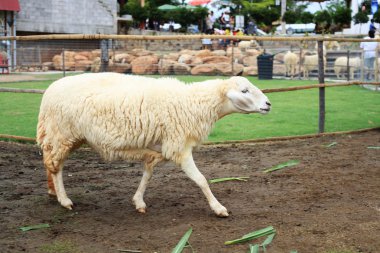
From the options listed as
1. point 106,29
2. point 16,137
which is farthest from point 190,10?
point 16,137

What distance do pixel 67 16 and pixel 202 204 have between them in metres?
27.1

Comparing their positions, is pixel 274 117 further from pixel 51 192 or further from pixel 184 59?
pixel 51 192

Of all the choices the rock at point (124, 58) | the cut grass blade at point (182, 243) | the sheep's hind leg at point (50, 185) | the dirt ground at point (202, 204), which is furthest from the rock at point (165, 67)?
the cut grass blade at point (182, 243)

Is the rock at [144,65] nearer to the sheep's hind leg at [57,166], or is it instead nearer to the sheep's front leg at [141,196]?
the sheep's hind leg at [57,166]

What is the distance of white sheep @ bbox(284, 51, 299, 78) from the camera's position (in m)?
19.3

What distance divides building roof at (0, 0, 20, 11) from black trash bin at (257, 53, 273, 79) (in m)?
13.8

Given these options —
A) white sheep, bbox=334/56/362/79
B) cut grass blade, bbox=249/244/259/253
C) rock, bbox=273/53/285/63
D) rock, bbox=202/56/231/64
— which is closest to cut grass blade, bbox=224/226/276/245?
cut grass blade, bbox=249/244/259/253

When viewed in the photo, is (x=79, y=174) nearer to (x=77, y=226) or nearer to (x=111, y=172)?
(x=111, y=172)

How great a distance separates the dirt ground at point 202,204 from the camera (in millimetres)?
4250

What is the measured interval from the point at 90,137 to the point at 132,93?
1.69 ft

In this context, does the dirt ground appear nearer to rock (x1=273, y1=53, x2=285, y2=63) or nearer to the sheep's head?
the sheep's head

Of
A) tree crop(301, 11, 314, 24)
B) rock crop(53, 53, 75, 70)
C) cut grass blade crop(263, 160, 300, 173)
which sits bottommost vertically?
cut grass blade crop(263, 160, 300, 173)

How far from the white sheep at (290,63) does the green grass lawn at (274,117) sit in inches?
231

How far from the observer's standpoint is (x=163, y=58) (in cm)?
1251
